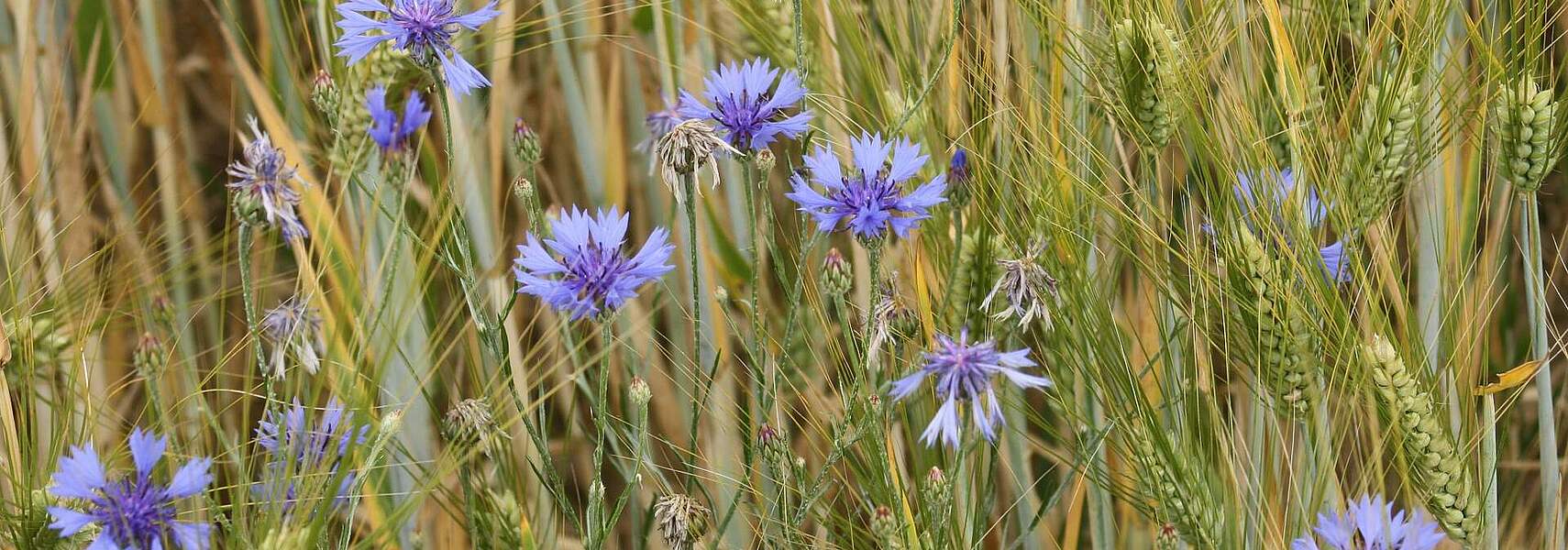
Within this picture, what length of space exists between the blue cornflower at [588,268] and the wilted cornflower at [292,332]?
0.12 meters

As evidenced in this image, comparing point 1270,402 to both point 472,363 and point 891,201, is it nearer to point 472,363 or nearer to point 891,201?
point 891,201

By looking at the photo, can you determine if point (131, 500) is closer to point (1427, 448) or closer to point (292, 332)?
point (292, 332)

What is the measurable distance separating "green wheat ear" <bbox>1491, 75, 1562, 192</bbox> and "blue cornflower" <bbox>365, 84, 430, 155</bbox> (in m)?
0.51

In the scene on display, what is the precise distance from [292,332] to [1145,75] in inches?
16.3

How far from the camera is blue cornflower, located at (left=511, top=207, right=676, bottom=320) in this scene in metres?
0.55

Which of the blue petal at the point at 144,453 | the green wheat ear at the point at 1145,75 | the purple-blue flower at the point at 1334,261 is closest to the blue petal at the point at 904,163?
the green wheat ear at the point at 1145,75

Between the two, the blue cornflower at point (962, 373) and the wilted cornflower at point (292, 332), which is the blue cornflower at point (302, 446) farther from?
the blue cornflower at point (962, 373)

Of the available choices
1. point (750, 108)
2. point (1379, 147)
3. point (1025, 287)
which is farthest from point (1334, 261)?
point (750, 108)

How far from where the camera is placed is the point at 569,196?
44.4 inches

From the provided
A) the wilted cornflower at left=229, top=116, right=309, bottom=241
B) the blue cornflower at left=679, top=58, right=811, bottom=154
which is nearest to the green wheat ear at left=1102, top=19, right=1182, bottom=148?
the blue cornflower at left=679, top=58, right=811, bottom=154

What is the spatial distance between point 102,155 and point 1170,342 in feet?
2.87

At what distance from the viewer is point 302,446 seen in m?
0.58

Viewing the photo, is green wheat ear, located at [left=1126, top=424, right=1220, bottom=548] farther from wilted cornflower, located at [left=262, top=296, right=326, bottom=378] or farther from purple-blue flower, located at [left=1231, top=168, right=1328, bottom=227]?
wilted cornflower, located at [left=262, top=296, right=326, bottom=378]

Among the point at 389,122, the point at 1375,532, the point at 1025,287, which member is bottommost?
the point at 1375,532
